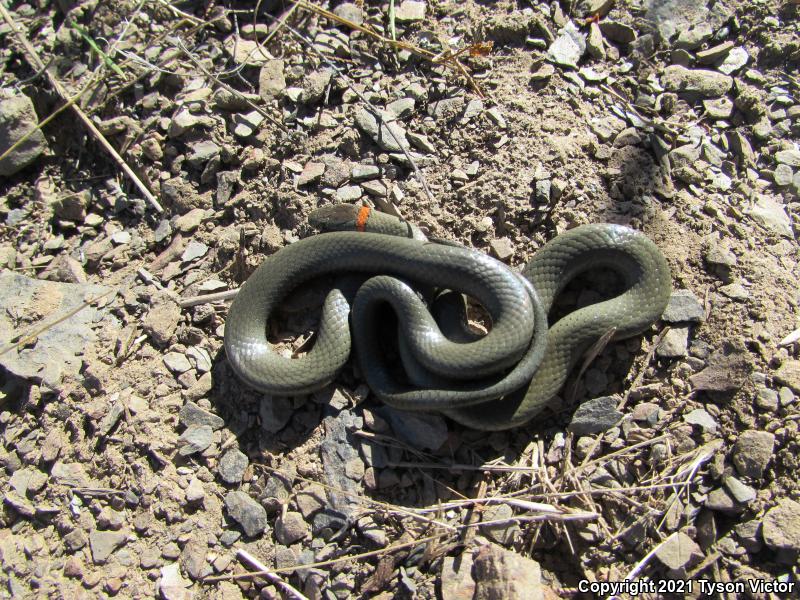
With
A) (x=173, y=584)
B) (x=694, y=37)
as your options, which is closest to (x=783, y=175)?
(x=694, y=37)

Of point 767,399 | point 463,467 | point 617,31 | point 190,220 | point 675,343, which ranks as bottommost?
point 463,467

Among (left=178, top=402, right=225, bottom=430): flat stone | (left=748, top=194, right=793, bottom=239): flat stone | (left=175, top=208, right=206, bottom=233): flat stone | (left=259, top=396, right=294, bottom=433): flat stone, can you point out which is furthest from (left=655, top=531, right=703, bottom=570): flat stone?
(left=175, top=208, right=206, bottom=233): flat stone

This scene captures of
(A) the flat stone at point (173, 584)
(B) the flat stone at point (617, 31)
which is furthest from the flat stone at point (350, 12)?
(A) the flat stone at point (173, 584)

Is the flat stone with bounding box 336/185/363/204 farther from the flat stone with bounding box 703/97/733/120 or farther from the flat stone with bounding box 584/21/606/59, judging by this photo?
the flat stone with bounding box 703/97/733/120

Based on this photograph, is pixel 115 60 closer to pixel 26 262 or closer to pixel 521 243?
pixel 26 262

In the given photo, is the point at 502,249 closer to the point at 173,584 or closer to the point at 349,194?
the point at 349,194

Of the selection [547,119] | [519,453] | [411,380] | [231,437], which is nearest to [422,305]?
[411,380]

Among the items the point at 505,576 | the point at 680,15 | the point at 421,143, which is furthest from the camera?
the point at 680,15
